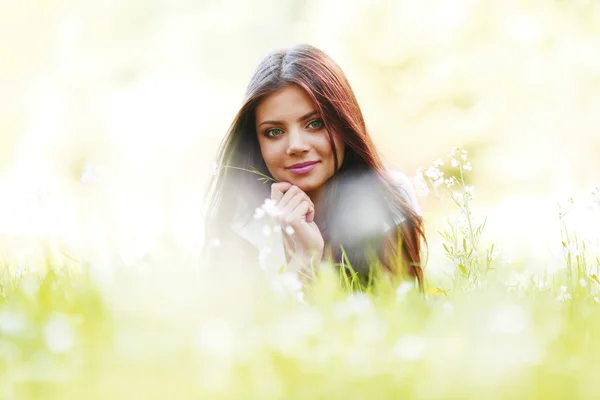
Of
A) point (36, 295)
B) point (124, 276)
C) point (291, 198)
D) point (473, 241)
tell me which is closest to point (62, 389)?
point (124, 276)

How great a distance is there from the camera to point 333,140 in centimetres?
429

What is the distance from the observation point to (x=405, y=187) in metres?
5.02

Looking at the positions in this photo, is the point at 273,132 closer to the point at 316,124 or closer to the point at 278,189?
the point at 316,124

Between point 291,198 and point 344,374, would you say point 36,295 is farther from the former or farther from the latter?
point 291,198

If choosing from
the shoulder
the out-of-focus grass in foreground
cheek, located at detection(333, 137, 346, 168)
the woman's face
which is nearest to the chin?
the woman's face

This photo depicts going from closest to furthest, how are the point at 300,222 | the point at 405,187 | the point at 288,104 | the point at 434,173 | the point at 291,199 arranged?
1. the point at 434,173
2. the point at 300,222
3. the point at 291,199
4. the point at 288,104
5. the point at 405,187

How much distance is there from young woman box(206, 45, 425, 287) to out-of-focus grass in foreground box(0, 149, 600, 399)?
1.97 m

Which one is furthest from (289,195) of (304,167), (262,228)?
(262,228)

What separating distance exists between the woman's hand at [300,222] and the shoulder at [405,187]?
0.93m

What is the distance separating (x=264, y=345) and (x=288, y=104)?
9.69ft

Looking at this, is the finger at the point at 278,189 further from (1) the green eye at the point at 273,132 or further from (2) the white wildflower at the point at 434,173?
(2) the white wildflower at the point at 434,173

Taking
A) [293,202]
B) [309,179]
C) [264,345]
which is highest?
[264,345]

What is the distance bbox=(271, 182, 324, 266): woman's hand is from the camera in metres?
4.08

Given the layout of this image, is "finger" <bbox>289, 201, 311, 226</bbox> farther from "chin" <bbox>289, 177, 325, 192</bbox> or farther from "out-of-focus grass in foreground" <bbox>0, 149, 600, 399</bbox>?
"out-of-focus grass in foreground" <bbox>0, 149, 600, 399</bbox>
